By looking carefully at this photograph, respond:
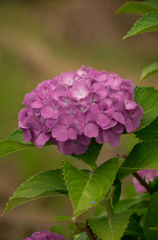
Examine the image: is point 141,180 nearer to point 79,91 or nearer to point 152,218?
point 152,218

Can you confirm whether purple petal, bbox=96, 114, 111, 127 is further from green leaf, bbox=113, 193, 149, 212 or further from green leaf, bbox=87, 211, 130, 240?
green leaf, bbox=113, 193, 149, 212

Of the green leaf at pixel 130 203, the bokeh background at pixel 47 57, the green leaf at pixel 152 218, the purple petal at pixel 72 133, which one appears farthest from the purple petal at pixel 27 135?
the bokeh background at pixel 47 57

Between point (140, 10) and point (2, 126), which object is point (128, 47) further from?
point (140, 10)

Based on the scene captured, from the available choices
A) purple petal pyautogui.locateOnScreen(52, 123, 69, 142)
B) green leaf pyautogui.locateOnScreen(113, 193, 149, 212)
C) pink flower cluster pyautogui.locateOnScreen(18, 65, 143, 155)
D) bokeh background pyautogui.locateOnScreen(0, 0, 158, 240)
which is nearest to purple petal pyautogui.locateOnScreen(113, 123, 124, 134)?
pink flower cluster pyautogui.locateOnScreen(18, 65, 143, 155)

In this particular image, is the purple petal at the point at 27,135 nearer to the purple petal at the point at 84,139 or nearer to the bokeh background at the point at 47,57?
the purple petal at the point at 84,139

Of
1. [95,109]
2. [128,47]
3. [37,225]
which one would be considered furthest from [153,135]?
[128,47]

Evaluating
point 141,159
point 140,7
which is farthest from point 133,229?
point 140,7
